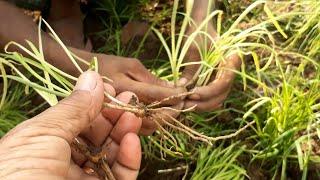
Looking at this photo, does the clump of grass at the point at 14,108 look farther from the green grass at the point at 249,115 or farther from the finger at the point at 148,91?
the finger at the point at 148,91

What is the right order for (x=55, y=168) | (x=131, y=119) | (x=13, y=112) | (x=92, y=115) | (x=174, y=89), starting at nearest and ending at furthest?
(x=55, y=168) < (x=92, y=115) < (x=131, y=119) < (x=174, y=89) < (x=13, y=112)

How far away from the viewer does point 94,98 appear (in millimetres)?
1079

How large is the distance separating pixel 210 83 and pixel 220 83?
0.10 feet

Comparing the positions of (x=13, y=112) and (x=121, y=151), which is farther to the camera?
(x=13, y=112)

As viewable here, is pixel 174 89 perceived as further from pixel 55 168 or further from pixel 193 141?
pixel 55 168

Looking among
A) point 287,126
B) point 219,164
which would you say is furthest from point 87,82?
point 287,126

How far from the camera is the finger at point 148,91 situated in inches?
54.1

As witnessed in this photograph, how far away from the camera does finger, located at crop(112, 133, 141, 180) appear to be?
1.13 metres

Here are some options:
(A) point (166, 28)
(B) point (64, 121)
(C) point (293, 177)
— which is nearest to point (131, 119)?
(B) point (64, 121)

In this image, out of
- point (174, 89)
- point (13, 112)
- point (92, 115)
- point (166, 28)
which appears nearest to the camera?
point (92, 115)

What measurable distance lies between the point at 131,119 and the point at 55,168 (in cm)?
31

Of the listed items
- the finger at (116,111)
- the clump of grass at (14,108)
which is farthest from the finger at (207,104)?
the clump of grass at (14,108)

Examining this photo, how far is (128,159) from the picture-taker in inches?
45.4

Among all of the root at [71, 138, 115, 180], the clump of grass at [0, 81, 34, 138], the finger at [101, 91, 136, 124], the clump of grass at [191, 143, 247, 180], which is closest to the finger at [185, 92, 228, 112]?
the clump of grass at [191, 143, 247, 180]
